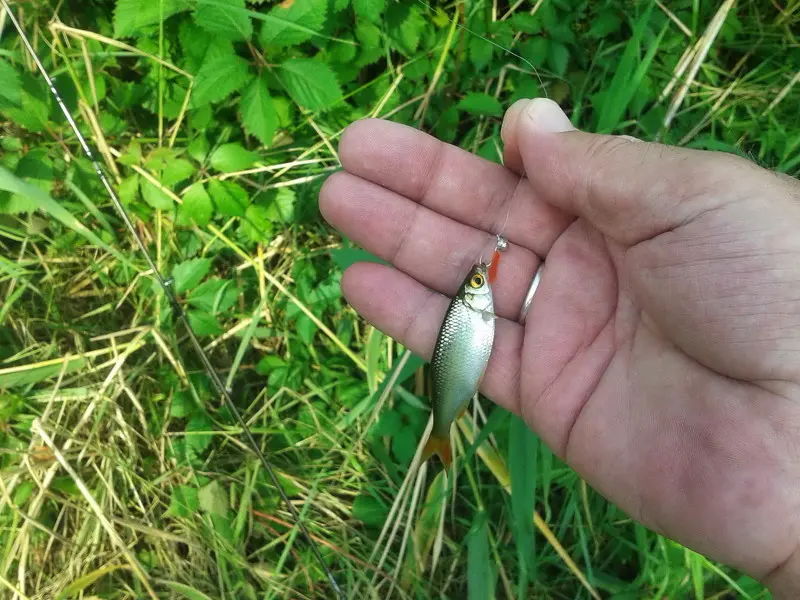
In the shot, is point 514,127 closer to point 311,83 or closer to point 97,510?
point 311,83

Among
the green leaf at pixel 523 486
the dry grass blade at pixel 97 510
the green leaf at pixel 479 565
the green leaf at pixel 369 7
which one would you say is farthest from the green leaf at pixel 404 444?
the green leaf at pixel 369 7

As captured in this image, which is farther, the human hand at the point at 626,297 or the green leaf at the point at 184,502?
the green leaf at the point at 184,502

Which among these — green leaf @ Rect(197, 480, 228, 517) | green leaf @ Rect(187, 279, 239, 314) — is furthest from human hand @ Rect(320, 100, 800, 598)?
green leaf @ Rect(197, 480, 228, 517)

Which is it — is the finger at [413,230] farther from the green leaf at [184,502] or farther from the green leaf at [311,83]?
the green leaf at [184,502]

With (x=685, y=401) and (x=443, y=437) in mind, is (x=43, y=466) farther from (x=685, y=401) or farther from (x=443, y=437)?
(x=685, y=401)

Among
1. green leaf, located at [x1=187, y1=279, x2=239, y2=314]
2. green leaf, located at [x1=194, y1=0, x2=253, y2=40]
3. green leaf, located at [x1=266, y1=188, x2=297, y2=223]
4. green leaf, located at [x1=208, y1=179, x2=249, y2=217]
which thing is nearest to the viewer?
green leaf, located at [x1=194, y1=0, x2=253, y2=40]

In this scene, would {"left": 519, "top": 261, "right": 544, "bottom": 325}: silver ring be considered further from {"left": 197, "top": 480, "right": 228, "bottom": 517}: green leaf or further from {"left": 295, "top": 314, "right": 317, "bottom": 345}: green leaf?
{"left": 197, "top": 480, "right": 228, "bottom": 517}: green leaf
